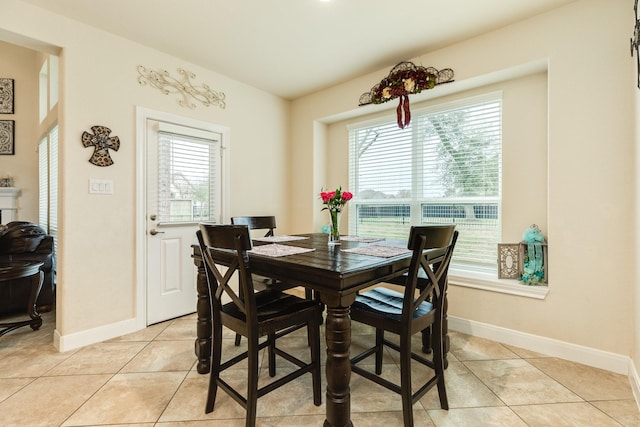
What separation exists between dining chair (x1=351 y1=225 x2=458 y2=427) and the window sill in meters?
1.02

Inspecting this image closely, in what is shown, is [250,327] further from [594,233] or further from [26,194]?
[26,194]

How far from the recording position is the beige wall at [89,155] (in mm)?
2248

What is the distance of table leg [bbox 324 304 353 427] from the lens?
1271 mm

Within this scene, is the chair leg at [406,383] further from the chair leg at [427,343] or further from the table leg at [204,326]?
the table leg at [204,326]

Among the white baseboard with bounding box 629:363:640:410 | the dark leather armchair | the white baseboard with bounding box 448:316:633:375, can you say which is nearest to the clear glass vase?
the white baseboard with bounding box 448:316:633:375

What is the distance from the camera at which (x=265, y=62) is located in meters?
3.00

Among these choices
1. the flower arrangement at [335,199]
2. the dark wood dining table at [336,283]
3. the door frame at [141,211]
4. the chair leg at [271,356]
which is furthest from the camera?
the door frame at [141,211]

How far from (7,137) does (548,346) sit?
7219 mm

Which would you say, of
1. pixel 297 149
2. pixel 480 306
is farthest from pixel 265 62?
pixel 480 306

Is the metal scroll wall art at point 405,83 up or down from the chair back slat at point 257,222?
up

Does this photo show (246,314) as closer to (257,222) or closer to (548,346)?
(257,222)

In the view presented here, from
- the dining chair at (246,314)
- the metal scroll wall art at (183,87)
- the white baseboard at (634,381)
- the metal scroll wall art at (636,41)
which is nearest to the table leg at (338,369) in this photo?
the dining chair at (246,314)

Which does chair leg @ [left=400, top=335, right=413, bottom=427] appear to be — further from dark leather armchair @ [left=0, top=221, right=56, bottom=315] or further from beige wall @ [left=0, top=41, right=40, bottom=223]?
beige wall @ [left=0, top=41, right=40, bottom=223]

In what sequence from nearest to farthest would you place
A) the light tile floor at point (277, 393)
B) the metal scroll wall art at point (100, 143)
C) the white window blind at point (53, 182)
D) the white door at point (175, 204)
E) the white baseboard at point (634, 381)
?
the light tile floor at point (277, 393), the white baseboard at point (634, 381), the metal scroll wall art at point (100, 143), the white door at point (175, 204), the white window blind at point (53, 182)
